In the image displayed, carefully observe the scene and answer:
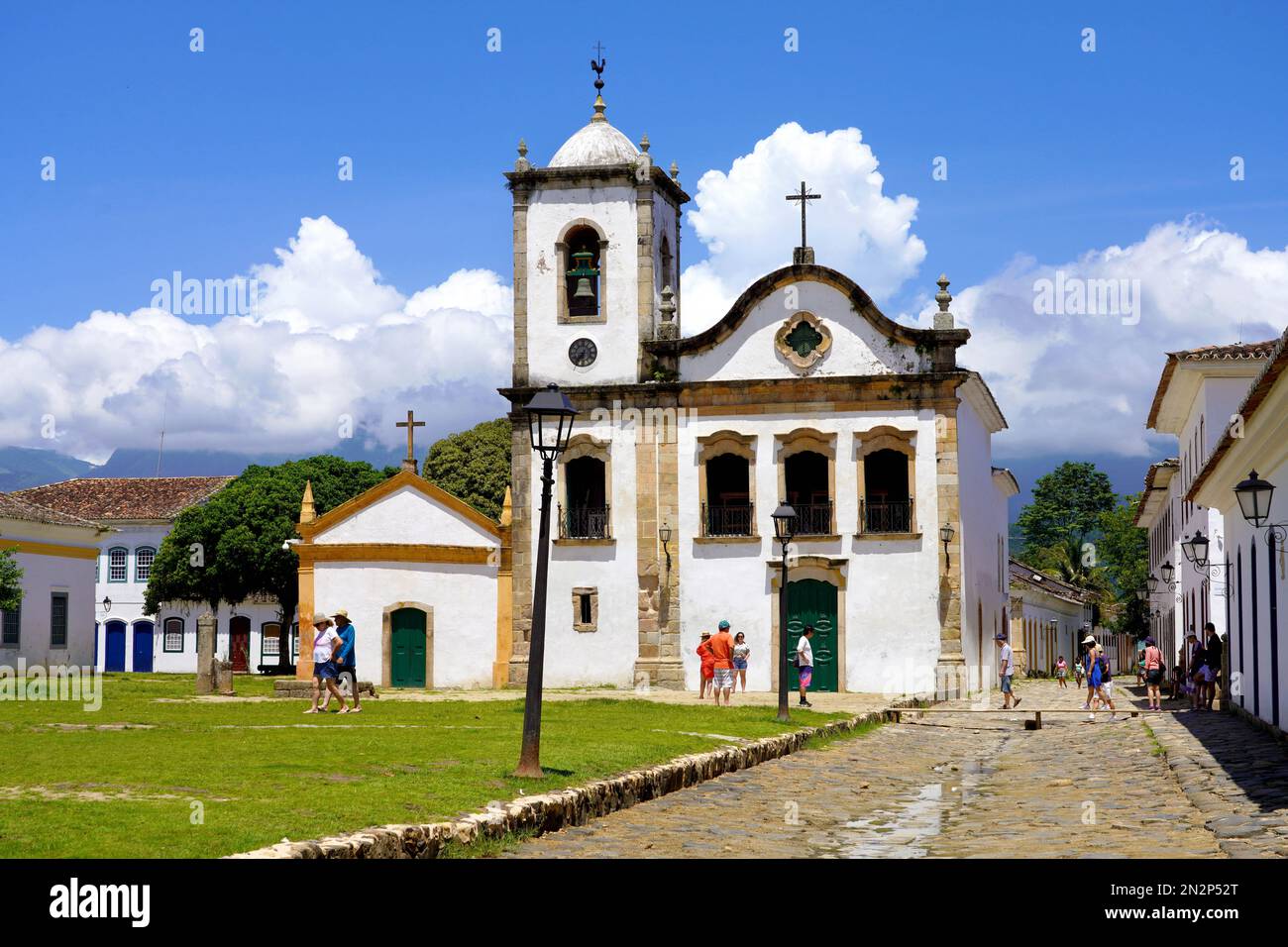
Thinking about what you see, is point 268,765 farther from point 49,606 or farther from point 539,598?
point 49,606

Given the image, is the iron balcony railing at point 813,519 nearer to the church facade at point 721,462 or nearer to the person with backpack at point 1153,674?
the church facade at point 721,462

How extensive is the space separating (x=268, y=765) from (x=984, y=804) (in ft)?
18.9

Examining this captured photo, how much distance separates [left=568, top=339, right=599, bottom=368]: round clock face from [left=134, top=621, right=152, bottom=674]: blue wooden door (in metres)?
30.8

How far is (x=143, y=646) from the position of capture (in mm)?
56312

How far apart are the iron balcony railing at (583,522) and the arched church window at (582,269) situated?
3939 mm

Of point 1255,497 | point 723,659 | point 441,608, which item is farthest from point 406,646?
point 1255,497

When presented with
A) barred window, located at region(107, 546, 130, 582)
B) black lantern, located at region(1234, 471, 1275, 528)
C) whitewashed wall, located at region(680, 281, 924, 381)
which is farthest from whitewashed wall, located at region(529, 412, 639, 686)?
barred window, located at region(107, 546, 130, 582)

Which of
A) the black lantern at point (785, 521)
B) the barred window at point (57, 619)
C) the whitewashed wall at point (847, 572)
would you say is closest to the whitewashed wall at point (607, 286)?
the whitewashed wall at point (847, 572)

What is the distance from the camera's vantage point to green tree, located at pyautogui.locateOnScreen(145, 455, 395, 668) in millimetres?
48562

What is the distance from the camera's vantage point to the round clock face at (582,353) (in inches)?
1228

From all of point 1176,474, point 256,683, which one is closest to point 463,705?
point 256,683

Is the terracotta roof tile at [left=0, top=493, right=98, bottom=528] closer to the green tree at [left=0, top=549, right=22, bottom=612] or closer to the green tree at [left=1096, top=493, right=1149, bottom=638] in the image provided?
the green tree at [left=0, top=549, right=22, bottom=612]

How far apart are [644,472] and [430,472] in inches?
1088
